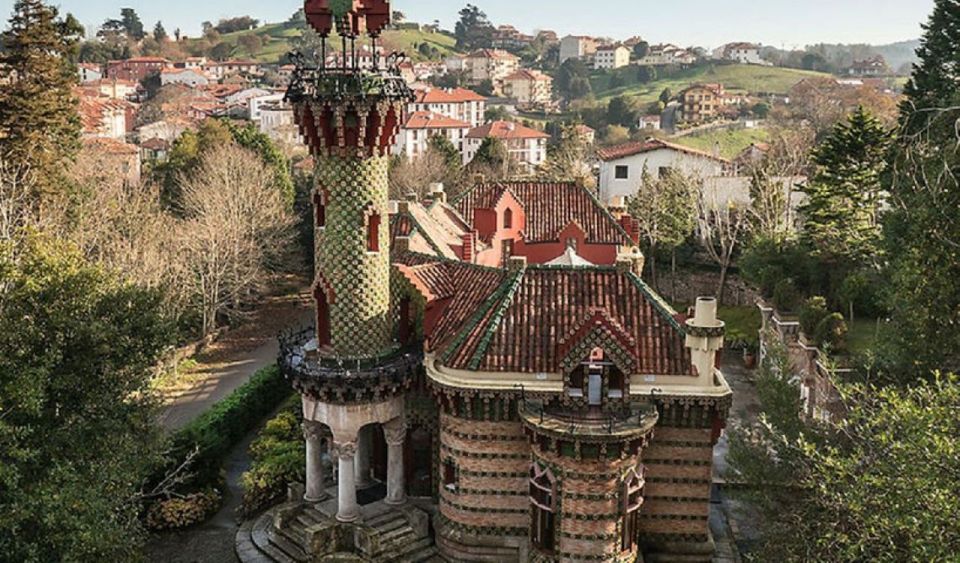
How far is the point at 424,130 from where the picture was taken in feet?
358

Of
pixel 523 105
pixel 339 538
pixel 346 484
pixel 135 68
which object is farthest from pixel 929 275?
pixel 135 68

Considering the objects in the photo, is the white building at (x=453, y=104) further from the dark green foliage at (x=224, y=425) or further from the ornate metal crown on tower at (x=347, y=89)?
the ornate metal crown on tower at (x=347, y=89)

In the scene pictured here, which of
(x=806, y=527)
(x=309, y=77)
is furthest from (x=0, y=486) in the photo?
(x=806, y=527)

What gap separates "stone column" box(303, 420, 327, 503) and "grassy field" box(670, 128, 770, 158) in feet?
280

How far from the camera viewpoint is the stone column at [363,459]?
26859 mm

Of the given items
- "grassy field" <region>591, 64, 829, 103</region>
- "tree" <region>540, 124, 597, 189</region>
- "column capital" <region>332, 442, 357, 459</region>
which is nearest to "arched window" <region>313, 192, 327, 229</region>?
"column capital" <region>332, 442, 357, 459</region>

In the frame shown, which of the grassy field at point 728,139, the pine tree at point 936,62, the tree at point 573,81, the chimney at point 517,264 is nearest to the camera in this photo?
the chimney at point 517,264

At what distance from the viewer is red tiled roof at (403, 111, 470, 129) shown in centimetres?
10906

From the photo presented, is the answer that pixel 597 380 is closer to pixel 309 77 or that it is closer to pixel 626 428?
pixel 626 428

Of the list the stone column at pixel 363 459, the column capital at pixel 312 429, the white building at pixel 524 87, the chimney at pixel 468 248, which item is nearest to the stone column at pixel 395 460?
the stone column at pixel 363 459

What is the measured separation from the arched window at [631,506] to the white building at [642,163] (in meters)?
47.5

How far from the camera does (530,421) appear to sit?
21.6 metres

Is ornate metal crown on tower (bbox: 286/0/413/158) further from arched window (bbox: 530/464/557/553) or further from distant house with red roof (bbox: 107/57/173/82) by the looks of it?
distant house with red roof (bbox: 107/57/173/82)

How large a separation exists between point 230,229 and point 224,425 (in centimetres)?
2041
